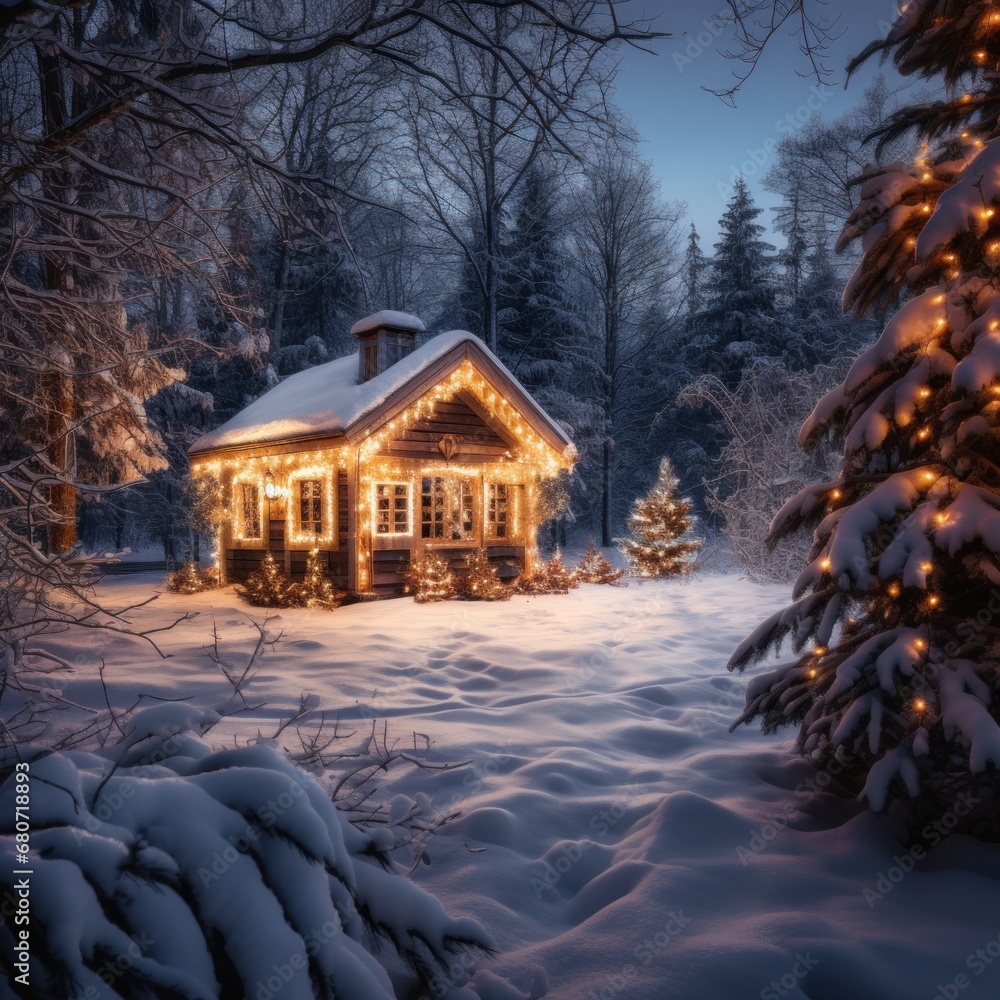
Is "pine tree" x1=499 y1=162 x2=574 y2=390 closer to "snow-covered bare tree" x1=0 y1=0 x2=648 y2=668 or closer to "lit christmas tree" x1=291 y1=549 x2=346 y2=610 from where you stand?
"lit christmas tree" x1=291 y1=549 x2=346 y2=610

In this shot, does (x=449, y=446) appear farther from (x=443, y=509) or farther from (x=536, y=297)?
(x=536, y=297)

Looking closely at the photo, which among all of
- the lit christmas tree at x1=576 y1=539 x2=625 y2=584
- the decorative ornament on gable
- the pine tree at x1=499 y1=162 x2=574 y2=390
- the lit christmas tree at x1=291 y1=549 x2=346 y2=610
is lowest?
the lit christmas tree at x1=576 y1=539 x2=625 y2=584

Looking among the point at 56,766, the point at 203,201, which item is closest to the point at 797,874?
the point at 56,766

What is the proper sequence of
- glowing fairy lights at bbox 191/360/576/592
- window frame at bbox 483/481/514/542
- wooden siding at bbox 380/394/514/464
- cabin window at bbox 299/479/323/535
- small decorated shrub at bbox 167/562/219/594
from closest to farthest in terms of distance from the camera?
glowing fairy lights at bbox 191/360/576/592 < wooden siding at bbox 380/394/514/464 < cabin window at bbox 299/479/323/535 < window frame at bbox 483/481/514/542 < small decorated shrub at bbox 167/562/219/594

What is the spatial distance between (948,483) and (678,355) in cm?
3207

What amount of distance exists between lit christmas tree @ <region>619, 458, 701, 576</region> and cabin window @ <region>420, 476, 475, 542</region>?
19.0ft

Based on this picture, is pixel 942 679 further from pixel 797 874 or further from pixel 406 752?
pixel 406 752

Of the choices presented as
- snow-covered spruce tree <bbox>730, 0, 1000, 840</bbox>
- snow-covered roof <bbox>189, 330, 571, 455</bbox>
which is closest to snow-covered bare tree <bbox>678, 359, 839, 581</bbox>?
snow-covered roof <bbox>189, 330, 571, 455</bbox>

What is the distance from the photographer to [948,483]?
3.12 meters

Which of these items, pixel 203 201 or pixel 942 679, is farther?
pixel 203 201

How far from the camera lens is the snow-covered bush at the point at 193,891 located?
4.24 feet

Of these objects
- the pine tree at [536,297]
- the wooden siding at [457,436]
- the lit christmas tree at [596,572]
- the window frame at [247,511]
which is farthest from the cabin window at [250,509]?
the pine tree at [536,297]

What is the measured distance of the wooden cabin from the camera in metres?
13.1

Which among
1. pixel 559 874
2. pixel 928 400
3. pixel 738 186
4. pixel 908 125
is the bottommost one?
pixel 559 874
